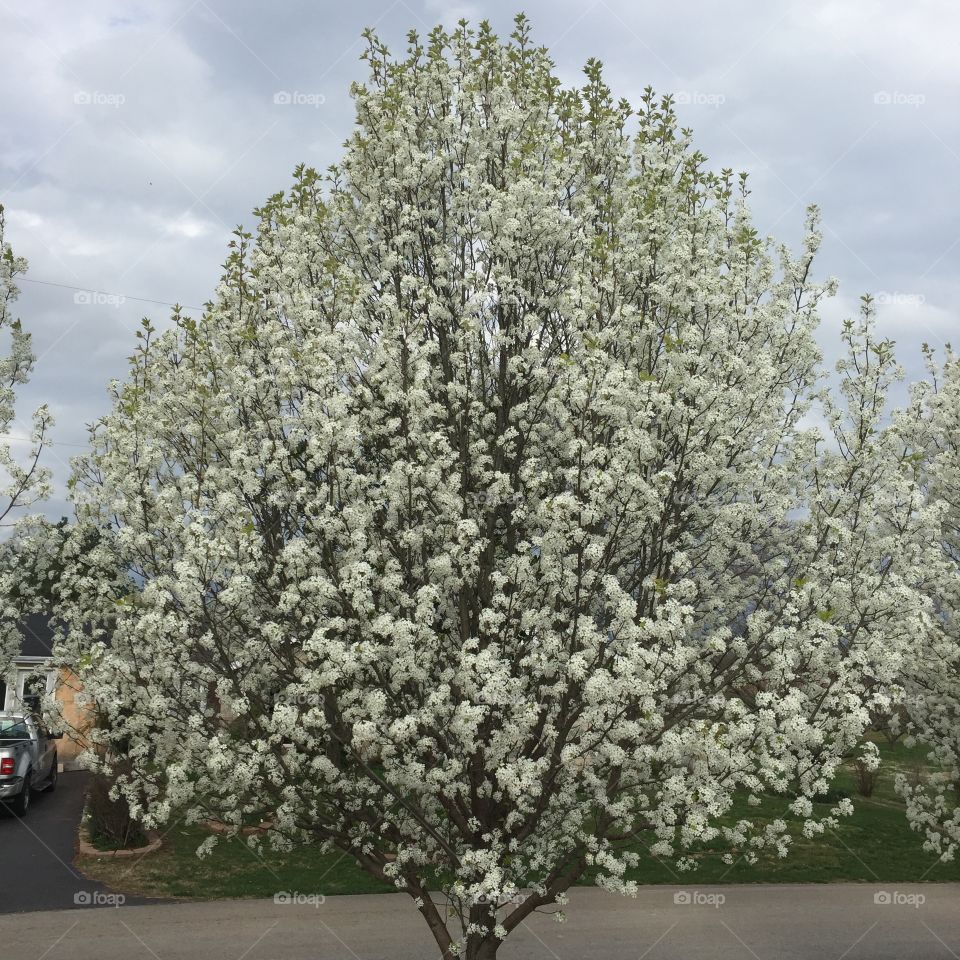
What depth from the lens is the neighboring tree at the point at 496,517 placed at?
27.2 feet

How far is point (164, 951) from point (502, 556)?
8.12 metres

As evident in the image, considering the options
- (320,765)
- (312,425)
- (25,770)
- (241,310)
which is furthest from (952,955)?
(25,770)

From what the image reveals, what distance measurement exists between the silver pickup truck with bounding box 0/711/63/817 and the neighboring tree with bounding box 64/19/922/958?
12.8 m

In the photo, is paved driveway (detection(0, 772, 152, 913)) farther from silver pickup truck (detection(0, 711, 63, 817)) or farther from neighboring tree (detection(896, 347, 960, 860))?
neighboring tree (detection(896, 347, 960, 860))

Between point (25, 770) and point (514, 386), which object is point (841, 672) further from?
point (25, 770)

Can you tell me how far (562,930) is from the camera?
48.4 feet

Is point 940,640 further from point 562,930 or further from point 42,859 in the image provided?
point 42,859

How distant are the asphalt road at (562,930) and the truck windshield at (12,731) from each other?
10110mm

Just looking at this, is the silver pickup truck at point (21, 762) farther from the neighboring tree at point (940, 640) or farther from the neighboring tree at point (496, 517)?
the neighboring tree at point (940, 640)

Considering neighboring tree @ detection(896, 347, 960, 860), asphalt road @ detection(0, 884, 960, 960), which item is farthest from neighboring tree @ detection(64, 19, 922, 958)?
Result: asphalt road @ detection(0, 884, 960, 960)

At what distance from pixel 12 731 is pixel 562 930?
1647 cm

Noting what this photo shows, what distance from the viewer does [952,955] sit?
14125mm

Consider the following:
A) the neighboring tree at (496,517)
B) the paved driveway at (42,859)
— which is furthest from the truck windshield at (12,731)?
the neighboring tree at (496,517)

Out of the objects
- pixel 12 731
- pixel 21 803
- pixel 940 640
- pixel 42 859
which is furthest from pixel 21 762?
pixel 940 640
